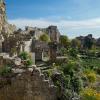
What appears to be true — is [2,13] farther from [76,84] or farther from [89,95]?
[89,95]

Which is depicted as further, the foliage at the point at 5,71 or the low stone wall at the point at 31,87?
the foliage at the point at 5,71

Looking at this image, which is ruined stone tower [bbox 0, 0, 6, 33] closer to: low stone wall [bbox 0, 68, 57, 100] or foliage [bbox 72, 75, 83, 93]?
foliage [bbox 72, 75, 83, 93]

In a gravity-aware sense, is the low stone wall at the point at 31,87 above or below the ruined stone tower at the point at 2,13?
below

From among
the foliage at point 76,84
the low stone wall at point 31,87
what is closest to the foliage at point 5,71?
the low stone wall at point 31,87

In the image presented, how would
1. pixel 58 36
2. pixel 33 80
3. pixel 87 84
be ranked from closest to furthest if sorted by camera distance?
pixel 33 80
pixel 87 84
pixel 58 36

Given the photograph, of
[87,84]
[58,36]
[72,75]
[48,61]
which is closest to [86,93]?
[72,75]

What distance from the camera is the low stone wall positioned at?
64.3 ft

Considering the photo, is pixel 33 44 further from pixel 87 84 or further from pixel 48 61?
pixel 87 84

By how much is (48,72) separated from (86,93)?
2425 mm

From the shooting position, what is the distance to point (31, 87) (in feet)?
64.5

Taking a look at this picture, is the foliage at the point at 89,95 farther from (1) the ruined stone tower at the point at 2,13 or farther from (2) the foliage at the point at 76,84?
(1) the ruined stone tower at the point at 2,13

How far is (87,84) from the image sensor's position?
27.0m

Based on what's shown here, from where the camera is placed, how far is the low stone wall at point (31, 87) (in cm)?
1959

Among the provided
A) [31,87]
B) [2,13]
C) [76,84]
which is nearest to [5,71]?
[31,87]
